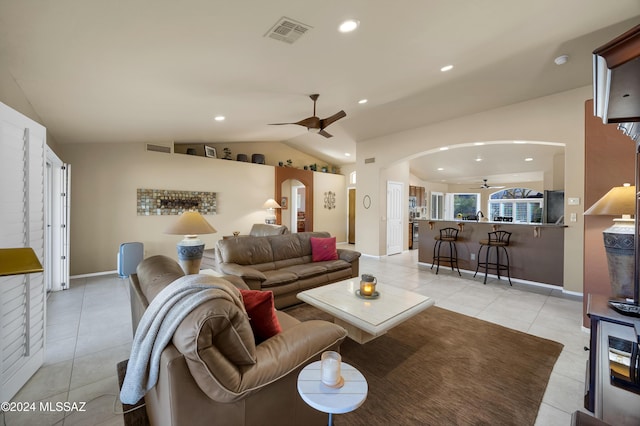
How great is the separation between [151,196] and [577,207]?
7.97m

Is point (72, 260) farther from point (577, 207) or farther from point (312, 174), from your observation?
point (577, 207)

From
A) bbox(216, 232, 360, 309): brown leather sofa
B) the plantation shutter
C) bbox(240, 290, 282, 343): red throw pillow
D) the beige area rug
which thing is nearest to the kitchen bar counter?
the beige area rug

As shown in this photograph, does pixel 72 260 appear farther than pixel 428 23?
Yes

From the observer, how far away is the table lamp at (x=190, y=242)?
245 centimetres

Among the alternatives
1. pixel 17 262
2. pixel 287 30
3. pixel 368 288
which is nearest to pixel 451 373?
pixel 368 288

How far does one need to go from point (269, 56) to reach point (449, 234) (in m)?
4.94

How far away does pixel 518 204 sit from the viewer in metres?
10.7

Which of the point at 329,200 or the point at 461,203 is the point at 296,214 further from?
the point at 461,203

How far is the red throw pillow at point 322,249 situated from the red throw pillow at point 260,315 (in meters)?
2.71

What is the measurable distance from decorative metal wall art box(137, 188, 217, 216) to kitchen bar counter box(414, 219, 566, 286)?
19.3 ft

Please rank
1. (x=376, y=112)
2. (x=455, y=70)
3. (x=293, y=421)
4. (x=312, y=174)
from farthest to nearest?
(x=312, y=174) → (x=376, y=112) → (x=455, y=70) → (x=293, y=421)

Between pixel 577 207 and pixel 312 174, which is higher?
pixel 312 174

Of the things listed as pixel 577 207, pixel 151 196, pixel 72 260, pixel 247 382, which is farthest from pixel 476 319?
pixel 72 260

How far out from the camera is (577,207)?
412 centimetres
